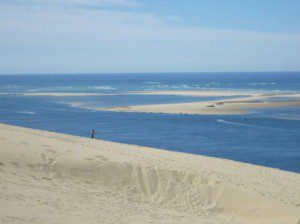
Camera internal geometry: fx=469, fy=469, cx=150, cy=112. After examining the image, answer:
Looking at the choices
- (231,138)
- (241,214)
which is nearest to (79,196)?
(241,214)

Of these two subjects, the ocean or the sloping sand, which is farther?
the ocean

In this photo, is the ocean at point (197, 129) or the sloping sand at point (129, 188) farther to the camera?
the ocean at point (197, 129)

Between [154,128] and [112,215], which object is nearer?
[112,215]

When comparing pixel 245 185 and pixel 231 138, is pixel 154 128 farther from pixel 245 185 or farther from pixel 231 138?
pixel 245 185

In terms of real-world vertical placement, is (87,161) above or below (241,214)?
above

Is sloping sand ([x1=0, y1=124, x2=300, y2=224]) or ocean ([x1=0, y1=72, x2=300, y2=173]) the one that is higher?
sloping sand ([x1=0, y1=124, x2=300, y2=224])

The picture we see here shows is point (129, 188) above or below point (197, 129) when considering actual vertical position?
above

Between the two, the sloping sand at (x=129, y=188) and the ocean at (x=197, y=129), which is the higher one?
the sloping sand at (x=129, y=188)

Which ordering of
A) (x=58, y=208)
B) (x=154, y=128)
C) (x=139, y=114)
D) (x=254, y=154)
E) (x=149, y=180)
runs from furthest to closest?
(x=139, y=114)
(x=154, y=128)
(x=254, y=154)
(x=149, y=180)
(x=58, y=208)
